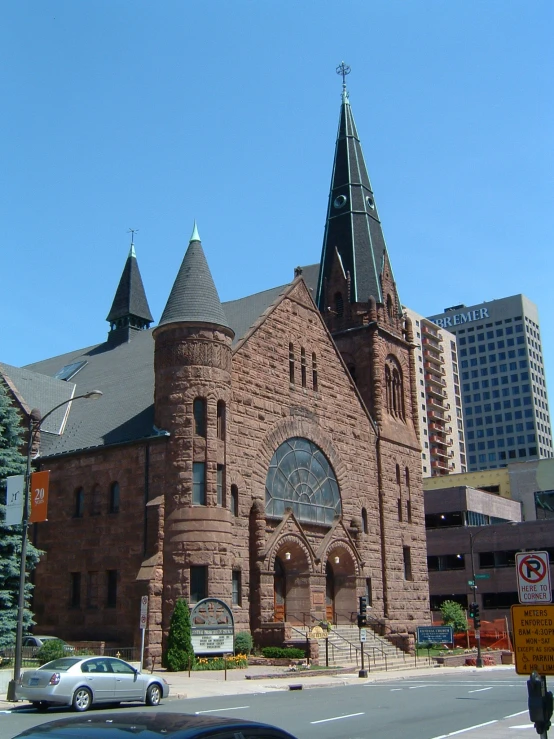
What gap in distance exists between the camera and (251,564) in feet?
115

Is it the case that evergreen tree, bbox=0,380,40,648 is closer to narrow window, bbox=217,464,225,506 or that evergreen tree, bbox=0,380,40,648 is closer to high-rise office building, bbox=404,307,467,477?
narrow window, bbox=217,464,225,506

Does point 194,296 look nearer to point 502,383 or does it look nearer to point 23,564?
point 23,564

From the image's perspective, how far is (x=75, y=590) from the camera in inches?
1387

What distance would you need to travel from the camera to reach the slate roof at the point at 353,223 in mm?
50594

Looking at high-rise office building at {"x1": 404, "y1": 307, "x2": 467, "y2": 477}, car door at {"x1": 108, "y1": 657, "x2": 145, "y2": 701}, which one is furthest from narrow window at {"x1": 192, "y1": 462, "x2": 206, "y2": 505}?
high-rise office building at {"x1": 404, "y1": 307, "x2": 467, "y2": 477}

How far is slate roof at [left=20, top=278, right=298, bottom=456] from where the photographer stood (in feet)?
119

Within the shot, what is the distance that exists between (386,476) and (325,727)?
30.8 m

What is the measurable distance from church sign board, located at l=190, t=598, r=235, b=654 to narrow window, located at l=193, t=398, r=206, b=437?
671 centimetres

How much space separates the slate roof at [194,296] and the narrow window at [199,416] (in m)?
3.36

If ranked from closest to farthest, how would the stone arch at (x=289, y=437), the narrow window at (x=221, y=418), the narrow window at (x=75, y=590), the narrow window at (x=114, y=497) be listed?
the narrow window at (x=221, y=418) < the narrow window at (x=114, y=497) < the narrow window at (x=75, y=590) < the stone arch at (x=289, y=437)

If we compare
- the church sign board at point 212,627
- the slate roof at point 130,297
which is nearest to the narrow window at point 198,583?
the church sign board at point 212,627

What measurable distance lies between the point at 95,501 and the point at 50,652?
8.39 m

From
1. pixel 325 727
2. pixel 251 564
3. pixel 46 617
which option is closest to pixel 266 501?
pixel 251 564

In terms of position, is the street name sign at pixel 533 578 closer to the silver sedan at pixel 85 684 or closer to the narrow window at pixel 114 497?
the silver sedan at pixel 85 684
